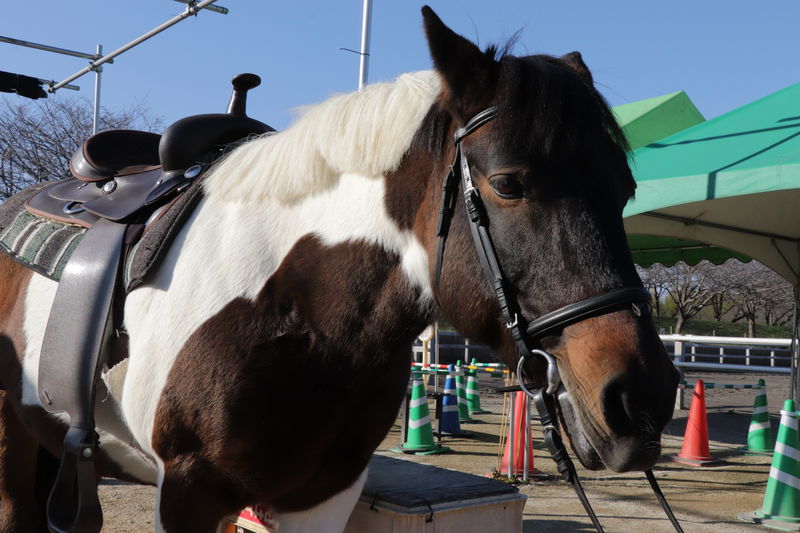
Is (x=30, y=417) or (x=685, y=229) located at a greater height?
(x=685, y=229)

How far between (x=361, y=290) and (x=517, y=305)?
1.53ft

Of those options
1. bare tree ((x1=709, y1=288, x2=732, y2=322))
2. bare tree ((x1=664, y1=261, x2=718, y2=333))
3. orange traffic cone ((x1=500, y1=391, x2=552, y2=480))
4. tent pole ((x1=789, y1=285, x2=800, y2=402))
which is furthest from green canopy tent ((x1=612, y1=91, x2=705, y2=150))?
bare tree ((x1=709, y1=288, x2=732, y2=322))

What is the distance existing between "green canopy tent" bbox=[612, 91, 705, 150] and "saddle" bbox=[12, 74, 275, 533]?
31.1 ft

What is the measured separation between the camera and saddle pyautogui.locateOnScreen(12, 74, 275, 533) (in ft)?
6.68

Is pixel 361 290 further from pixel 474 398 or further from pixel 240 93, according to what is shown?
pixel 474 398

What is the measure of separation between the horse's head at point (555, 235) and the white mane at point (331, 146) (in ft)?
0.32

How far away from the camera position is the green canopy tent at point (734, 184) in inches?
228

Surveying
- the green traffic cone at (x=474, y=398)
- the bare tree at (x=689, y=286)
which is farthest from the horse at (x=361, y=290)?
the bare tree at (x=689, y=286)

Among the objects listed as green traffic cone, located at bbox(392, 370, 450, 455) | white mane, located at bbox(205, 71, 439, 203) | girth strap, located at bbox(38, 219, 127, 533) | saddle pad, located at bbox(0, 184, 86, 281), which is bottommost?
green traffic cone, located at bbox(392, 370, 450, 455)

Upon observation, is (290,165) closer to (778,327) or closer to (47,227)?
(47,227)

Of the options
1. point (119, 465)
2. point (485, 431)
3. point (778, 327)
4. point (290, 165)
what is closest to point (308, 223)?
point (290, 165)

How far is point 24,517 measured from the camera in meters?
2.48

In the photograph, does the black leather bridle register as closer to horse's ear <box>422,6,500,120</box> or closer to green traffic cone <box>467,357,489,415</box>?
horse's ear <box>422,6,500,120</box>

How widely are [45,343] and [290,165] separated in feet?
3.36
